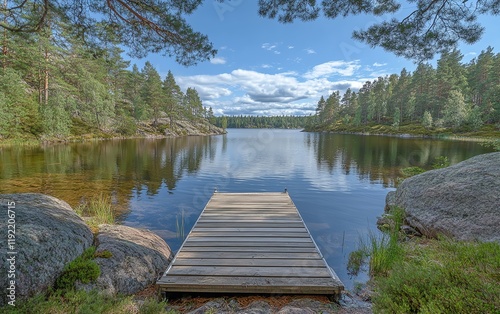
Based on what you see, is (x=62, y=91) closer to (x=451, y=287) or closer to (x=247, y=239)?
(x=247, y=239)

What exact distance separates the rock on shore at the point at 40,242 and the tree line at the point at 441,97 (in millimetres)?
58359

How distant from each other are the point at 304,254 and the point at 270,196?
5.95 metres

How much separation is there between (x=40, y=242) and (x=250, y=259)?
152 inches

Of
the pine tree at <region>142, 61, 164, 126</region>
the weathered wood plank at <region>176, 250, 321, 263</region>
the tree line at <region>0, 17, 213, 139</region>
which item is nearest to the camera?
the weathered wood plank at <region>176, 250, 321, 263</region>

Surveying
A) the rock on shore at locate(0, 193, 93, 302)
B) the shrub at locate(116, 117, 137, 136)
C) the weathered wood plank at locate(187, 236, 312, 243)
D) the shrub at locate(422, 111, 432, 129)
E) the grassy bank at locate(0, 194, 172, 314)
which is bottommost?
the weathered wood plank at locate(187, 236, 312, 243)

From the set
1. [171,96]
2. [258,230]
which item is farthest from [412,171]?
[171,96]

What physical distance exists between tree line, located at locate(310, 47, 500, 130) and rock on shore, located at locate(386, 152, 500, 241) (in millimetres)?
48993

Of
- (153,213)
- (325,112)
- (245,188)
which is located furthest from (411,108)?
(153,213)

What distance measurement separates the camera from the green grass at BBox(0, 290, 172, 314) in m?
2.84

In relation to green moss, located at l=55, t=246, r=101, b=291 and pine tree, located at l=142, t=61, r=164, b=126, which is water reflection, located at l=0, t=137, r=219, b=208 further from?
pine tree, located at l=142, t=61, r=164, b=126

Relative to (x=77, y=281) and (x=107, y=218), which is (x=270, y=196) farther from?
(x=77, y=281)

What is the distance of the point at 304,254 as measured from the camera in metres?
5.64

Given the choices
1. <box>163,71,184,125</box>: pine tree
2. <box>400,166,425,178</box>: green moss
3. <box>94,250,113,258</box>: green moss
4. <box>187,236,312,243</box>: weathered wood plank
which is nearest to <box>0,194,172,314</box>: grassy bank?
<box>94,250,113,258</box>: green moss

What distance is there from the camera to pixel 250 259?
5422 mm
